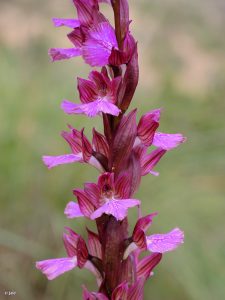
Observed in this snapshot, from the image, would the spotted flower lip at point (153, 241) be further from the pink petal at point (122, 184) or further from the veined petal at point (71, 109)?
the veined petal at point (71, 109)

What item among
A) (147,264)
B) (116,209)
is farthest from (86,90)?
(147,264)

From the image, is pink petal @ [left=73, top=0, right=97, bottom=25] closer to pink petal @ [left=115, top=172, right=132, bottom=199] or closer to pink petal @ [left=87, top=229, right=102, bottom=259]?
pink petal @ [left=115, top=172, right=132, bottom=199]

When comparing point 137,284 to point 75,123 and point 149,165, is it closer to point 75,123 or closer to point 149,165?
point 149,165

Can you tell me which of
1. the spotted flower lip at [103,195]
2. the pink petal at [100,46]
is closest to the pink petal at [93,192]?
the spotted flower lip at [103,195]

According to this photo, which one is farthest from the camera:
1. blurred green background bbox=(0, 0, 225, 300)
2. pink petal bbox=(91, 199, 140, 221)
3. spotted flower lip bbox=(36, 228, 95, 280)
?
blurred green background bbox=(0, 0, 225, 300)

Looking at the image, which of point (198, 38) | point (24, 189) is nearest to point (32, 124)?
point (24, 189)

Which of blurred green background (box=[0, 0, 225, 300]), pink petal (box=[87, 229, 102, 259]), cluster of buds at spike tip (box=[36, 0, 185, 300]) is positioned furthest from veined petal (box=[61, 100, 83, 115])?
blurred green background (box=[0, 0, 225, 300])

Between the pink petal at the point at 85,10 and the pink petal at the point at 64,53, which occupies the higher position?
the pink petal at the point at 85,10
